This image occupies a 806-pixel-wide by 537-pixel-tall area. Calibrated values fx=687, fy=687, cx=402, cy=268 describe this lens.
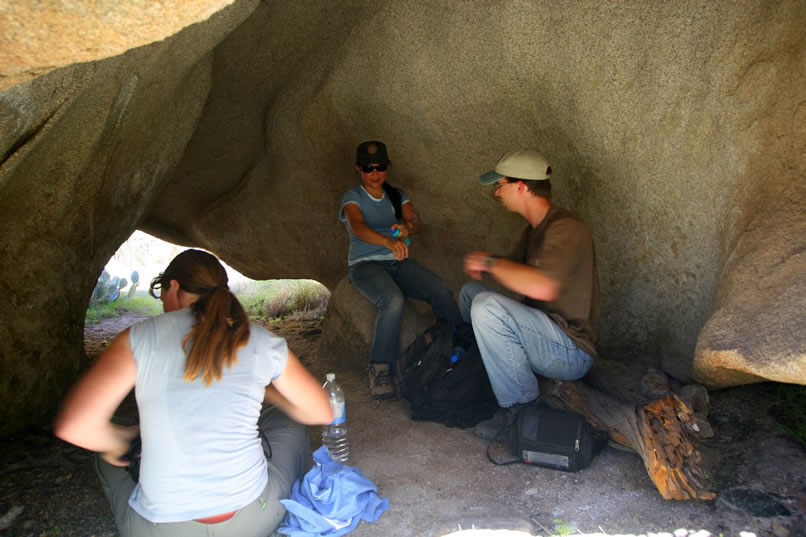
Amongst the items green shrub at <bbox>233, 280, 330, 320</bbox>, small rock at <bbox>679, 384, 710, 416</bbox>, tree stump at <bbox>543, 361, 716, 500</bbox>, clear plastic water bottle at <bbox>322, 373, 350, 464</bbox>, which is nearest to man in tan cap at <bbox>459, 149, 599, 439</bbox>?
tree stump at <bbox>543, 361, 716, 500</bbox>

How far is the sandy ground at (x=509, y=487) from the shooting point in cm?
299

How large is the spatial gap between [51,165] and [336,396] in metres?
2.19

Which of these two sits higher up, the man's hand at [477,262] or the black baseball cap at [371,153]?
the black baseball cap at [371,153]

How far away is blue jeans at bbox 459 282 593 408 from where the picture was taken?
12.1 feet

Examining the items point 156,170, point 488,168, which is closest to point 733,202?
point 488,168

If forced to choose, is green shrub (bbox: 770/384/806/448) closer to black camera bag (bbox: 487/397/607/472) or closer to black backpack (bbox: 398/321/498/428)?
black camera bag (bbox: 487/397/607/472)

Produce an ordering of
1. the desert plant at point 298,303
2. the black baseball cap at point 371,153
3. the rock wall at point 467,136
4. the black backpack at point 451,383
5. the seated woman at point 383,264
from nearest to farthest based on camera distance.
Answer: the rock wall at point 467,136 < the black backpack at point 451,383 < the seated woman at point 383,264 < the black baseball cap at point 371,153 < the desert plant at point 298,303

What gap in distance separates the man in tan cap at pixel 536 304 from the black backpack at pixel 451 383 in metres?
0.21

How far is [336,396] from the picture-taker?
3691 millimetres

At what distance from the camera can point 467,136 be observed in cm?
530

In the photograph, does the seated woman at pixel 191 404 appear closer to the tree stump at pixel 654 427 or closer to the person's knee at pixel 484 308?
the person's knee at pixel 484 308

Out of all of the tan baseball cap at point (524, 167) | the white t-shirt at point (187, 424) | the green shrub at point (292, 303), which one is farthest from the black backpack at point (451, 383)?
the green shrub at point (292, 303)

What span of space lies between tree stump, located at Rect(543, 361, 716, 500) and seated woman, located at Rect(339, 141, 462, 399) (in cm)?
133

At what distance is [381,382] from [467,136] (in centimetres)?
199
